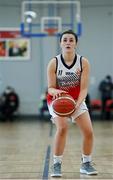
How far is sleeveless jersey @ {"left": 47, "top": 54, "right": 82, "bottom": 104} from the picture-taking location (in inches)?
240

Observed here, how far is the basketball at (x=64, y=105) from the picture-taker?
5.85m

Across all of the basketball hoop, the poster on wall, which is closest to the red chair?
the poster on wall

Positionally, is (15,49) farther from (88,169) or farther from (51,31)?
(88,169)

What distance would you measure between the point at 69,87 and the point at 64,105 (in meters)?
0.35

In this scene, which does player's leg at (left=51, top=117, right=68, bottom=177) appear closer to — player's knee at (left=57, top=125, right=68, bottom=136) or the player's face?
player's knee at (left=57, top=125, right=68, bottom=136)

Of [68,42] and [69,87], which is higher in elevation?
[68,42]

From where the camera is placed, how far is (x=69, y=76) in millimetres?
6082

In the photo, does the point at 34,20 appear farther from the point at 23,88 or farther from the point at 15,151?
the point at 15,151

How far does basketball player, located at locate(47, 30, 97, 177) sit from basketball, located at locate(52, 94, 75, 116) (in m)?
0.10

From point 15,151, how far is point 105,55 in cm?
1104

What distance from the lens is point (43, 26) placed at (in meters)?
17.3

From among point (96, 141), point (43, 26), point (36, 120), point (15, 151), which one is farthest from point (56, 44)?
point (15, 151)

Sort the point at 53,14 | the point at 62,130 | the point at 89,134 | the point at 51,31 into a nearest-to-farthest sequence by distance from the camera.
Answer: the point at 62,130, the point at 89,134, the point at 51,31, the point at 53,14

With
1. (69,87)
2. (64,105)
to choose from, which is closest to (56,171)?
(64,105)
